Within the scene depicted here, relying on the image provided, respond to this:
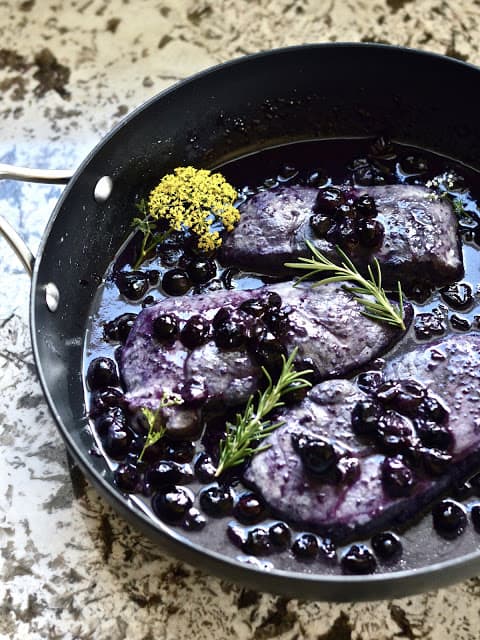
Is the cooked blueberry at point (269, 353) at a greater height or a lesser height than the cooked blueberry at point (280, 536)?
greater

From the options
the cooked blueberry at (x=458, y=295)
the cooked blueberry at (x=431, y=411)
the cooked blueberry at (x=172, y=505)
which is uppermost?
the cooked blueberry at (x=458, y=295)

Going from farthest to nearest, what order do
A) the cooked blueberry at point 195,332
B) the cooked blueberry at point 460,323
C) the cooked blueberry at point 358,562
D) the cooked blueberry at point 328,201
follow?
the cooked blueberry at point 328,201 → the cooked blueberry at point 460,323 → the cooked blueberry at point 195,332 → the cooked blueberry at point 358,562

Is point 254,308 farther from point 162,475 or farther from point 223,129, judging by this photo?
point 223,129

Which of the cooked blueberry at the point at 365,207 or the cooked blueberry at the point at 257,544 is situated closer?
the cooked blueberry at the point at 257,544

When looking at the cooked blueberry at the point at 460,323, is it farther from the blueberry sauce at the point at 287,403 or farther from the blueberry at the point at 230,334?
the blueberry at the point at 230,334

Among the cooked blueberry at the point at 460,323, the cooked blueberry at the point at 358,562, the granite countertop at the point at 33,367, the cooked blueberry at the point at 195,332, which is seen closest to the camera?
the cooked blueberry at the point at 358,562

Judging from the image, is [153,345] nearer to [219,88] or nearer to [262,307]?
[262,307]

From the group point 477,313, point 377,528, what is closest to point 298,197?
point 477,313

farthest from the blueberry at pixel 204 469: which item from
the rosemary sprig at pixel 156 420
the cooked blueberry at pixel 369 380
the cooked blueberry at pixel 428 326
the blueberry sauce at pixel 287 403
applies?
the cooked blueberry at pixel 428 326
